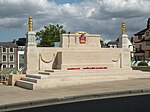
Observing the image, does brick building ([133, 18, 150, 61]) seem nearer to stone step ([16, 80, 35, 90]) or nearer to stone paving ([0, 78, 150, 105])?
stone step ([16, 80, 35, 90])

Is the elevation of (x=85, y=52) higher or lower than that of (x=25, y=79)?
higher

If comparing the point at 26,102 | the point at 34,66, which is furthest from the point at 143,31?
the point at 26,102

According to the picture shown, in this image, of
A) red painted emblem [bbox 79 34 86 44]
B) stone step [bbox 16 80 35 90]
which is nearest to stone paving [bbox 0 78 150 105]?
stone step [bbox 16 80 35 90]

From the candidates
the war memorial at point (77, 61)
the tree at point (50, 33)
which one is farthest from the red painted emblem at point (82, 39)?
the tree at point (50, 33)

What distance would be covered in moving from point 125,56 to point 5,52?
239ft

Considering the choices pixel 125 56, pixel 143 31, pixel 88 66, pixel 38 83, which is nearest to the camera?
pixel 38 83

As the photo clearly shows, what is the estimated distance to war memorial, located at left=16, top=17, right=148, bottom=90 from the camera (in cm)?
2398

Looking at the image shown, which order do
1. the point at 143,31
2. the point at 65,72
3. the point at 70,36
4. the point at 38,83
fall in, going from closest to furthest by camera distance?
1. the point at 38,83
2. the point at 65,72
3. the point at 70,36
4. the point at 143,31

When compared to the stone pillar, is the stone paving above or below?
below

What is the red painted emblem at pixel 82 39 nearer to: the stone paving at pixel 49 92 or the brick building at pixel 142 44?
the stone paving at pixel 49 92

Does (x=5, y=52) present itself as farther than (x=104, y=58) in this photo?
Yes

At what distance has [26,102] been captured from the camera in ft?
48.9

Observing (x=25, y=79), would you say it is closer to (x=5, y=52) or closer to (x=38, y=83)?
(x=38, y=83)

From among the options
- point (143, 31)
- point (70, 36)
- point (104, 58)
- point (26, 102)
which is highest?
point (143, 31)
